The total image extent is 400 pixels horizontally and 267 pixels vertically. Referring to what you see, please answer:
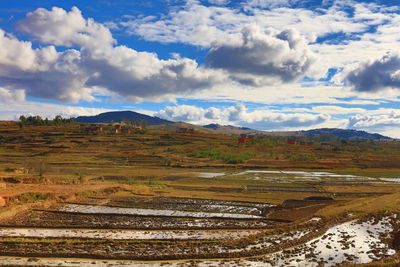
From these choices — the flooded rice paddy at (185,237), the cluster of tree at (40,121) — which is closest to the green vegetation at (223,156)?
the flooded rice paddy at (185,237)

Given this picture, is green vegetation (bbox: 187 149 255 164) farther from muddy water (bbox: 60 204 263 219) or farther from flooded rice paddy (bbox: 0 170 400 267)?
muddy water (bbox: 60 204 263 219)

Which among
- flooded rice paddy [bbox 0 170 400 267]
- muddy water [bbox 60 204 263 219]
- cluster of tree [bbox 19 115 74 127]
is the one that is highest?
cluster of tree [bbox 19 115 74 127]

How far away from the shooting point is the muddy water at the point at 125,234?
2558 cm

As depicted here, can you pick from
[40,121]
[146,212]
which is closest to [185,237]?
[146,212]

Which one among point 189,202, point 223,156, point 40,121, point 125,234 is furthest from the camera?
point 40,121

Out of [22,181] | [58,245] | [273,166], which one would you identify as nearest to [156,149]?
[273,166]

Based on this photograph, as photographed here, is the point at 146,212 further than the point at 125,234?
Yes

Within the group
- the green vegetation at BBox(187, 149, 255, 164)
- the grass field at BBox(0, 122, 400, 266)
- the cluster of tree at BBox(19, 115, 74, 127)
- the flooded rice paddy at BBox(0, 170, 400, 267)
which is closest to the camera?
the flooded rice paddy at BBox(0, 170, 400, 267)

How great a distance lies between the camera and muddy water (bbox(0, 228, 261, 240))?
25.6 metres

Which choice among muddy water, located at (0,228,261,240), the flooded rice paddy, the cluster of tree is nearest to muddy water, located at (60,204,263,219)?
the flooded rice paddy

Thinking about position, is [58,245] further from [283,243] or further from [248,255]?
[283,243]

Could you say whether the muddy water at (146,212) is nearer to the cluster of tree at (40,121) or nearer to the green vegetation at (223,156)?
the green vegetation at (223,156)

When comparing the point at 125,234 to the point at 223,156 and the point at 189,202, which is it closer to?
the point at 189,202

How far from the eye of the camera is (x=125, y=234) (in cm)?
2664
